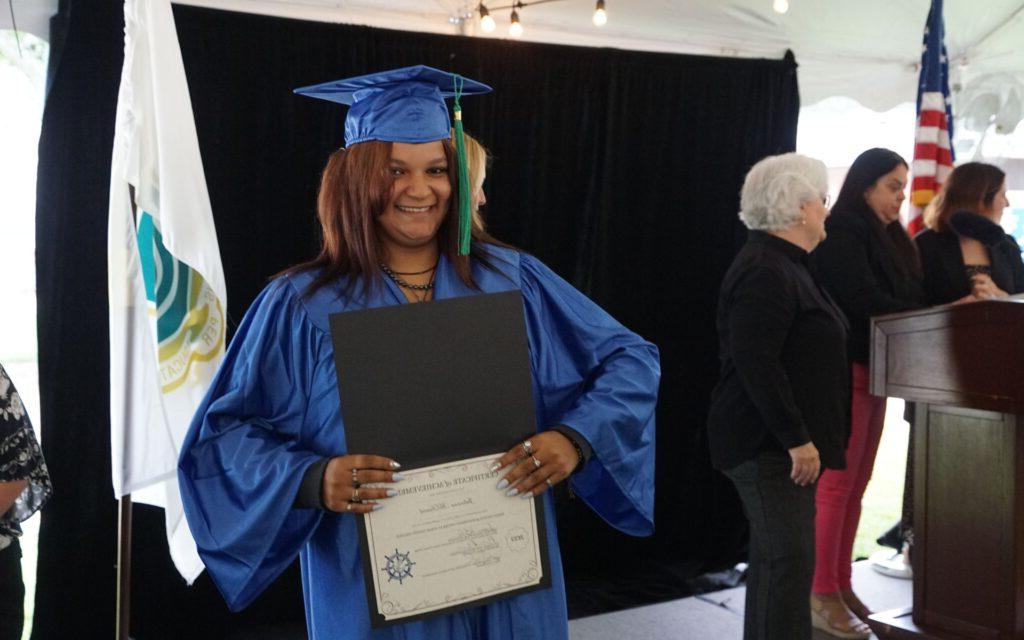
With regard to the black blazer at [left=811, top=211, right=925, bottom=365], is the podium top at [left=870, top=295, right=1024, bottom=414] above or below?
below

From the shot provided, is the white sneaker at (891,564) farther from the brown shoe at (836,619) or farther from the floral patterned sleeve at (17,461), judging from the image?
the floral patterned sleeve at (17,461)

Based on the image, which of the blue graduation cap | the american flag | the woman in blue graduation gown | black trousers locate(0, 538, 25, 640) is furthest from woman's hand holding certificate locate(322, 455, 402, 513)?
the american flag

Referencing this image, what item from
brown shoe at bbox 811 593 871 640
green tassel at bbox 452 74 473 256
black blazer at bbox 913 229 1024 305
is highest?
green tassel at bbox 452 74 473 256

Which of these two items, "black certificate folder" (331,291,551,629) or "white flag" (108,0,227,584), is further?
"white flag" (108,0,227,584)

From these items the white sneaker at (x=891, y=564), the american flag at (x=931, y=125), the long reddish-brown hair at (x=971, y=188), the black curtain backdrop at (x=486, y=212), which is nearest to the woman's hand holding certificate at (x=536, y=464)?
the black curtain backdrop at (x=486, y=212)

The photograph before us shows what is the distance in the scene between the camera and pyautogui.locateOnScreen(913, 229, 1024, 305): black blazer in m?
3.96

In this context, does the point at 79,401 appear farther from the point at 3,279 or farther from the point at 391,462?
the point at 391,462

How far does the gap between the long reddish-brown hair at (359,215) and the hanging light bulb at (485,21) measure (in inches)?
84.8

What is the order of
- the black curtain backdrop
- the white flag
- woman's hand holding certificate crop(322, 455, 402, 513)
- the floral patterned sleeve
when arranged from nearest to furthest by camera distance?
woman's hand holding certificate crop(322, 455, 402, 513)
the floral patterned sleeve
the white flag
the black curtain backdrop

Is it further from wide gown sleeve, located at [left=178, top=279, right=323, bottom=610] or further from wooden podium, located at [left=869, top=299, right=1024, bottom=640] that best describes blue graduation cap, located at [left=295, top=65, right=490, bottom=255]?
wooden podium, located at [left=869, top=299, right=1024, bottom=640]

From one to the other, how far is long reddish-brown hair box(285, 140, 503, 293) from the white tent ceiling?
6.89 feet

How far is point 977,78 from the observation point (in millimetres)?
5191

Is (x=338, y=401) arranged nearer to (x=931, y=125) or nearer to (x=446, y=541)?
(x=446, y=541)

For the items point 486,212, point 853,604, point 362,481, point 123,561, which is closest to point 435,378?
point 362,481
